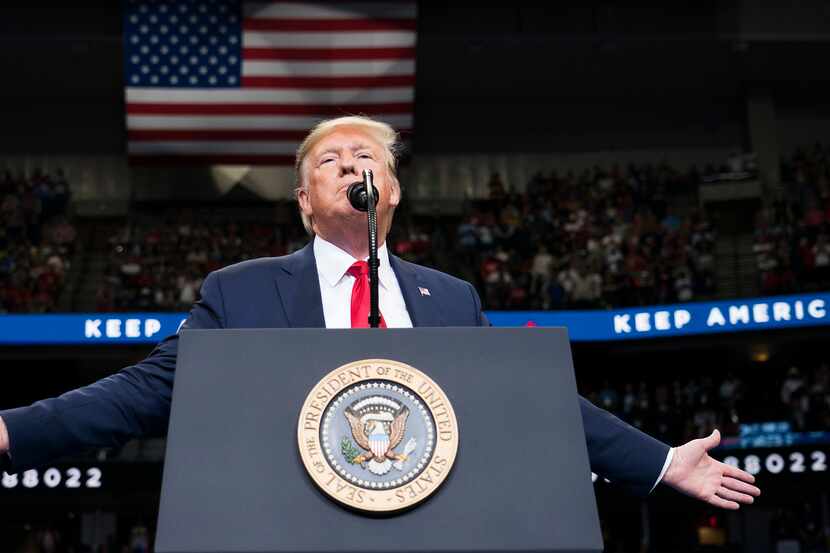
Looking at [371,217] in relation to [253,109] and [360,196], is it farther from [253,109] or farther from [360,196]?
[253,109]

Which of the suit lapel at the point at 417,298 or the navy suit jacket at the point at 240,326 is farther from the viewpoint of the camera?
the suit lapel at the point at 417,298

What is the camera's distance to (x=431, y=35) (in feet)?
64.4

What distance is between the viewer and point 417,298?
2301mm

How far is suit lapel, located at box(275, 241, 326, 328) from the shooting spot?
2.17 metres

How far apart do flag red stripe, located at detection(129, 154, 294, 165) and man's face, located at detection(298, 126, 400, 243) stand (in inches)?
592

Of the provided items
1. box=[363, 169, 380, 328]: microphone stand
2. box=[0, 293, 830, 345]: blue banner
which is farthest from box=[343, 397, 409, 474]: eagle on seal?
box=[0, 293, 830, 345]: blue banner

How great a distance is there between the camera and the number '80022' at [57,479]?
12422mm

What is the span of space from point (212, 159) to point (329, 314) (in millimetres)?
15942

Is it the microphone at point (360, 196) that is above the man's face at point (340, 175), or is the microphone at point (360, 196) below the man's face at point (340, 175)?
below

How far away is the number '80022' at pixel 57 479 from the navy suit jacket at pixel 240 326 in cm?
1095

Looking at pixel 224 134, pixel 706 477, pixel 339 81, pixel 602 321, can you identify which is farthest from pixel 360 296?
pixel 224 134

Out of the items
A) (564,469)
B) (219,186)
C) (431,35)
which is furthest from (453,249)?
(564,469)

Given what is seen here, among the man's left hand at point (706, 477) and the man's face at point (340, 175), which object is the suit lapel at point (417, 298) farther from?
the man's left hand at point (706, 477)

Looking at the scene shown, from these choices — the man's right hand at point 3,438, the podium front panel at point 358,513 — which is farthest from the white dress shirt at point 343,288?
the man's right hand at point 3,438
